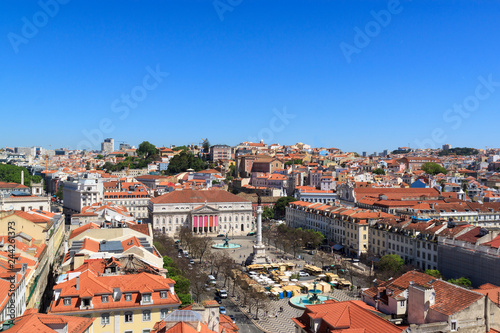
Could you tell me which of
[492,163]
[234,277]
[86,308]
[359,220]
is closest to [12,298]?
[86,308]

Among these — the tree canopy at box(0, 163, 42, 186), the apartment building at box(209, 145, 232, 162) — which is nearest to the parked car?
the tree canopy at box(0, 163, 42, 186)

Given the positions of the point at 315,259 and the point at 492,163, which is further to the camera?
the point at 492,163

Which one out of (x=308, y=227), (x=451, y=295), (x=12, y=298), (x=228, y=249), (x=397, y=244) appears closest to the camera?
(x=451, y=295)

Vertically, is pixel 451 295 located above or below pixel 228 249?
above

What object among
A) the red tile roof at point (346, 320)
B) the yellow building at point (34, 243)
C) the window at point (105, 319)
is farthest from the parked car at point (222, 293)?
the red tile roof at point (346, 320)

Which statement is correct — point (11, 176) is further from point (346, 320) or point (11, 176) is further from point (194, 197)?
point (346, 320)

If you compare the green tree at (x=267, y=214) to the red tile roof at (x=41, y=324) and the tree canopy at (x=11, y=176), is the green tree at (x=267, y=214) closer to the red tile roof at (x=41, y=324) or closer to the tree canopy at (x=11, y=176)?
the tree canopy at (x=11, y=176)

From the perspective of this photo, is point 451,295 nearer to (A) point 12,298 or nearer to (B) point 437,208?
(A) point 12,298
